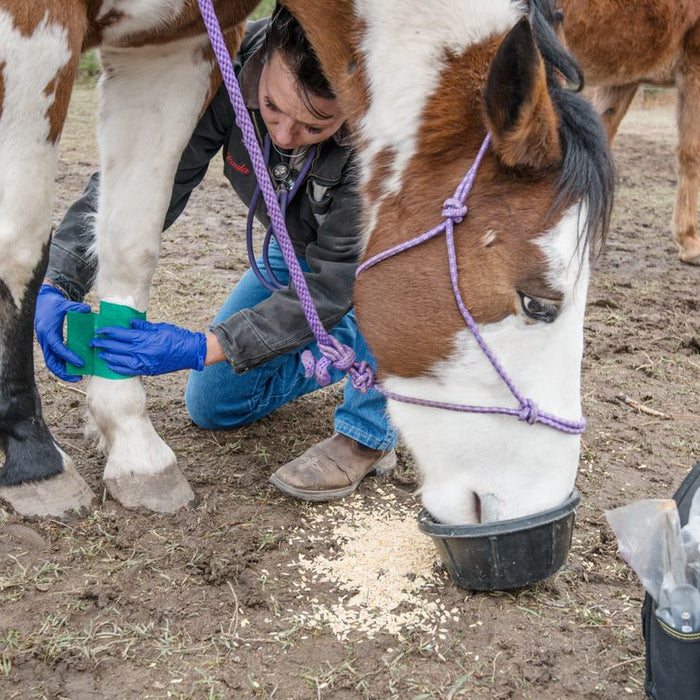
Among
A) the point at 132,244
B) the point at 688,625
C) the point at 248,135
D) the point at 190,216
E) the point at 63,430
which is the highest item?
the point at 248,135

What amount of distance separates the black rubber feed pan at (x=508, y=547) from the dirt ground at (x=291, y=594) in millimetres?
132

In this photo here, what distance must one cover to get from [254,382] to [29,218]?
1.05m

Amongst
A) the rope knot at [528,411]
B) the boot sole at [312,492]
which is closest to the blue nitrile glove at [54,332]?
the boot sole at [312,492]

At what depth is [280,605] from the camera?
2123 millimetres

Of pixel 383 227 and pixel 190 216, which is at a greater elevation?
pixel 383 227

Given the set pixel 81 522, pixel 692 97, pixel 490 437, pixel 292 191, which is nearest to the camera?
pixel 490 437

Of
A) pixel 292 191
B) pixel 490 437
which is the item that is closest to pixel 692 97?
pixel 292 191

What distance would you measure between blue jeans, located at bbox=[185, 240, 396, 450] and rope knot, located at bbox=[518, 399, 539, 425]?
91 centimetres

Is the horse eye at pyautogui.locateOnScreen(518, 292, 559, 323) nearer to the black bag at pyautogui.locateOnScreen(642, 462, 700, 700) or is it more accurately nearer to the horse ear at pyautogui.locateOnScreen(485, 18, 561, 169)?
the horse ear at pyautogui.locateOnScreen(485, 18, 561, 169)

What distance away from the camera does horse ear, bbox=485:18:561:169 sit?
5.36 feet

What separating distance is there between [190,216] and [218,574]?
4.22m

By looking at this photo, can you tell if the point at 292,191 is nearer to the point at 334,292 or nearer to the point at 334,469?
the point at 334,292

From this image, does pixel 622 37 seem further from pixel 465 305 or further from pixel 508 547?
pixel 508 547

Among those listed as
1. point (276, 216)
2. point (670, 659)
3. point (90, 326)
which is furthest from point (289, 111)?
point (670, 659)
